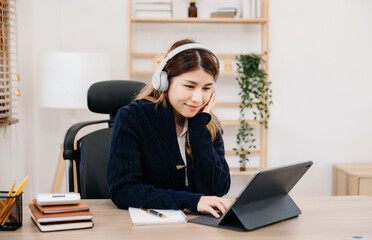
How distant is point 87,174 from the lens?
205cm

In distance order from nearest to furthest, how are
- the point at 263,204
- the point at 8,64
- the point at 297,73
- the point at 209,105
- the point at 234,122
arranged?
the point at 263,204 < the point at 209,105 < the point at 8,64 < the point at 234,122 < the point at 297,73

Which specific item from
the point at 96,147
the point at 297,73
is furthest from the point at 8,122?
the point at 297,73

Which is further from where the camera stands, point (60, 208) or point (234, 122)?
point (234, 122)

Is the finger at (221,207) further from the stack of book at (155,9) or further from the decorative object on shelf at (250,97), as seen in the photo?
the stack of book at (155,9)

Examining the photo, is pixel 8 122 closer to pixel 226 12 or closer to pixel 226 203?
pixel 226 12

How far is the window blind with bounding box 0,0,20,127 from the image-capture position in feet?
10.2

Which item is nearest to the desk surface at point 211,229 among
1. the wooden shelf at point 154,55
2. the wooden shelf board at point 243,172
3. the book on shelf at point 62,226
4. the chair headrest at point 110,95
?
the book on shelf at point 62,226

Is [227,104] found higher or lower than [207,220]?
higher

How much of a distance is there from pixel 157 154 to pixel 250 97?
224 cm

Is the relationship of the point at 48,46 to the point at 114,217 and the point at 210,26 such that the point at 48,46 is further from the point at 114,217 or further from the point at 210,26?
the point at 114,217

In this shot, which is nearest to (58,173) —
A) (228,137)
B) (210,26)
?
(228,137)

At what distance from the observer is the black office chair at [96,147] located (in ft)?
6.76

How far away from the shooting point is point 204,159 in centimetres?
177

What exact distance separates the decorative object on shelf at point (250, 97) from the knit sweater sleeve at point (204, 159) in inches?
72.9
